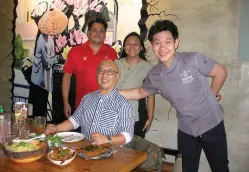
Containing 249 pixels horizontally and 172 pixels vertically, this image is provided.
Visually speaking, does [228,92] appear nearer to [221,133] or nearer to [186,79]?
[221,133]

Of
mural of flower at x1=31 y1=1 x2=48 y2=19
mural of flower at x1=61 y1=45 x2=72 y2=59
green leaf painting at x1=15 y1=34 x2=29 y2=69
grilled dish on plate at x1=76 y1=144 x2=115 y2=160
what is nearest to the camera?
grilled dish on plate at x1=76 y1=144 x2=115 y2=160

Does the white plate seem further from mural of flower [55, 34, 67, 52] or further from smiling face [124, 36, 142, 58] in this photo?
mural of flower [55, 34, 67, 52]

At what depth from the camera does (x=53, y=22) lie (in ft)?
11.7

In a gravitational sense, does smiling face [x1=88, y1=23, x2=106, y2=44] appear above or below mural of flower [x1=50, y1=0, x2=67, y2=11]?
below

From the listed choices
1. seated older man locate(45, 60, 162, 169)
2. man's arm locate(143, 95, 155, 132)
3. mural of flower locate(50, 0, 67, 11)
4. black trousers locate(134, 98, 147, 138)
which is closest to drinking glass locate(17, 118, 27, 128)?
seated older man locate(45, 60, 162, 169)

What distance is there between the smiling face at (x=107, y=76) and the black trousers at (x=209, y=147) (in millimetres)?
655

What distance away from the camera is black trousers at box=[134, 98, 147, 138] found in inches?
106

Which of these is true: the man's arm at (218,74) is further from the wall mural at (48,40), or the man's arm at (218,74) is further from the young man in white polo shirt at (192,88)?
the wall mural at (48,40)

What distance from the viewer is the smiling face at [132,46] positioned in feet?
8.47

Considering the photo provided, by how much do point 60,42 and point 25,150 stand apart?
2.23 m

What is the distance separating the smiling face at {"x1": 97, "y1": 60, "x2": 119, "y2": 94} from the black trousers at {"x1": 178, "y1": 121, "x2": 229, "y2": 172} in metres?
0.66

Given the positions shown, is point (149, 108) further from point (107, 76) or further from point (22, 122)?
point (22, 122)

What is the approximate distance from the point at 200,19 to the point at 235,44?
1.38 ft

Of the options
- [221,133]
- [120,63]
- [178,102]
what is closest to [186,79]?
[178,102]
